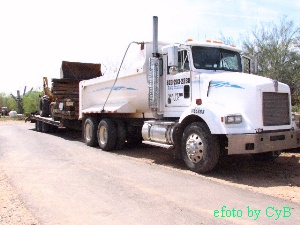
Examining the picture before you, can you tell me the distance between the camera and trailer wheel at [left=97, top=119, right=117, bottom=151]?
411 inches

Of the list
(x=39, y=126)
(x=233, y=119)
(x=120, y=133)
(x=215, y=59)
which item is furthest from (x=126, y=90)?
(x=39, y=126)

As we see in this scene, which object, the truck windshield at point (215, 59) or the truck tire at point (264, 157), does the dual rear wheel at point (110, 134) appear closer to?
the truck windshield at point (215, 59)

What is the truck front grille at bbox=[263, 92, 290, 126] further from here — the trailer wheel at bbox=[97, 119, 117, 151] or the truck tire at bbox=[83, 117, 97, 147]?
the truck tire at bbox=[83, 117, 97, 147]

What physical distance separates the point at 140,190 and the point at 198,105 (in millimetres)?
2458

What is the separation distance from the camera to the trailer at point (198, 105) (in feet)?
21.5

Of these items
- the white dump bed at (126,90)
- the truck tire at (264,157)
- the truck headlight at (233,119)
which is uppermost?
the white dump bed at (126,90)

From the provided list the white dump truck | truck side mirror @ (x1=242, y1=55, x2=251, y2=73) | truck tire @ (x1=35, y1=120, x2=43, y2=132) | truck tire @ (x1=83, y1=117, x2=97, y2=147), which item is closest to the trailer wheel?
the white dump truck

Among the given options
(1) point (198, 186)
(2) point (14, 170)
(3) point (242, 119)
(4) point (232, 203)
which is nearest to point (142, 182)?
(1) point (198, 186)

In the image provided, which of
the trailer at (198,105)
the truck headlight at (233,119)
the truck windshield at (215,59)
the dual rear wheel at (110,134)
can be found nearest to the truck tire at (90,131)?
the dual rear wheel at (110,134)

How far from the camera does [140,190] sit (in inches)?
223

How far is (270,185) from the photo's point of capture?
20.0 feet

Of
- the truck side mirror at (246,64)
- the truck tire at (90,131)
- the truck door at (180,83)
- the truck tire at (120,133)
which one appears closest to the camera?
the truck door at (180,83)

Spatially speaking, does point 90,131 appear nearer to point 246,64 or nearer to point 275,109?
point 246,64

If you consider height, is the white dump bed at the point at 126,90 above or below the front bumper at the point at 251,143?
above
